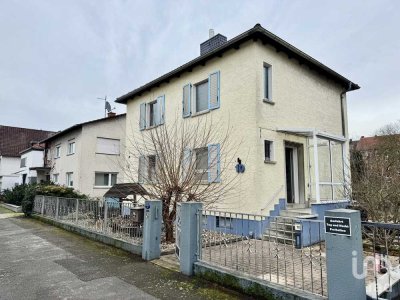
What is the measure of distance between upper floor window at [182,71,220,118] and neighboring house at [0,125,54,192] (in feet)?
93.2

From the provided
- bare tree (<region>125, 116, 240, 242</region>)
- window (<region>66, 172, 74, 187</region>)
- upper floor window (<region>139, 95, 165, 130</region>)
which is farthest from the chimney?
window (<region>66, 172, 74, 187</region>)

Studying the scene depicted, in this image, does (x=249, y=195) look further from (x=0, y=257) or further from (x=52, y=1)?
(x=52, y=1)

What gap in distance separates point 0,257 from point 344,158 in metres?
11.7

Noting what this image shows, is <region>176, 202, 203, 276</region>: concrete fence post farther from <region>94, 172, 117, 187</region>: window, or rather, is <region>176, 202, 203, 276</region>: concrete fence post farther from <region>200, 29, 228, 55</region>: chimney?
<region>94, 172, 117, 187</region>: window

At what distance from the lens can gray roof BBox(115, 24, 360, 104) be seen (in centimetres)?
979

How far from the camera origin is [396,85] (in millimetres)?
21234

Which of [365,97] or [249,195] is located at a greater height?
[365,97]

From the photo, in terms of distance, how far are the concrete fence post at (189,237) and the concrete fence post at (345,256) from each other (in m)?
2.82

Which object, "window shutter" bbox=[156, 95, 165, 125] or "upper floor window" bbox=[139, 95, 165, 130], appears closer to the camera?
"window shutter" bbox=[156, 95, 165, 125]

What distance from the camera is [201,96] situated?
1236 cm

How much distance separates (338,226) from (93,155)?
19736 millimetres

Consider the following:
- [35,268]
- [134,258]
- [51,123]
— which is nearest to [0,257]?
[35,268]

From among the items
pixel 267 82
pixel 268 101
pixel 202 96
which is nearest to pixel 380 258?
pixel 268 101

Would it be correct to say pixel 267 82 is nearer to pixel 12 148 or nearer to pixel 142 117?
pixel 142 117
